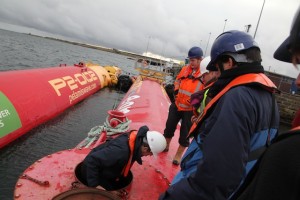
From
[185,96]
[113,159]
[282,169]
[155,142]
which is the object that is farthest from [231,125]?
[185,96]

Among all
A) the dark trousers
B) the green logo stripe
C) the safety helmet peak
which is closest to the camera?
the safety helmet peak

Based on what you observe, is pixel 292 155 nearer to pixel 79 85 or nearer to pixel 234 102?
pixel 234 102

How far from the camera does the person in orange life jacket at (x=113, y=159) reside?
3.47 metres

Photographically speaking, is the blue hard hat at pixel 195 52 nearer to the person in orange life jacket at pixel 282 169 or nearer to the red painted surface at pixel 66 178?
the red painted surface at pixel 66 178

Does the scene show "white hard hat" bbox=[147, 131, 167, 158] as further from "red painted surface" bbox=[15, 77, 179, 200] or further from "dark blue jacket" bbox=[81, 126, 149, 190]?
"red painted surface" bbox=[15, 77, 179, 200]

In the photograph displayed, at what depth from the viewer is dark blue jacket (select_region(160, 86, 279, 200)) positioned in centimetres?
163

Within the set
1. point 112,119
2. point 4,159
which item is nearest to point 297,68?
point 112,119

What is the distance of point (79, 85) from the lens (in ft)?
46.2

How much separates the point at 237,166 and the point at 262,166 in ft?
2.02

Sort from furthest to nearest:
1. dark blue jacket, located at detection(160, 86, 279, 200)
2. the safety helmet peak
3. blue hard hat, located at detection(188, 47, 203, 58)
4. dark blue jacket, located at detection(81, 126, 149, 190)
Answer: blue hard hat, located at detection(188, 47, 203, 58)
dark blue jacket, located at detection(81, 126, 149, 190)
the safety helmet peak
dark blue jacket, located at detection(160, 86, 279, 200)

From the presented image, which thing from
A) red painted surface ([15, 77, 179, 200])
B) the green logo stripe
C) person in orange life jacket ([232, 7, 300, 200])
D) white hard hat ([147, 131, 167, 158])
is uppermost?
person in orange life jacket ([232, 7, 300, 200])

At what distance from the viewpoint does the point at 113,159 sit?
3566 millimetres

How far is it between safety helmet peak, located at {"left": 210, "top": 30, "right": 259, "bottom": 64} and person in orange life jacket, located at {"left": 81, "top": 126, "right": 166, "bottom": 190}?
1.94 metres

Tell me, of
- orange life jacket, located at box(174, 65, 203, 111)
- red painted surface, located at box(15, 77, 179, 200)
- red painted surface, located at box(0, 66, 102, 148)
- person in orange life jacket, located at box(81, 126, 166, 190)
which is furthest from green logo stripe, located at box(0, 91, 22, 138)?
orange life jacket, located at box(174, 65, 203, 111)
